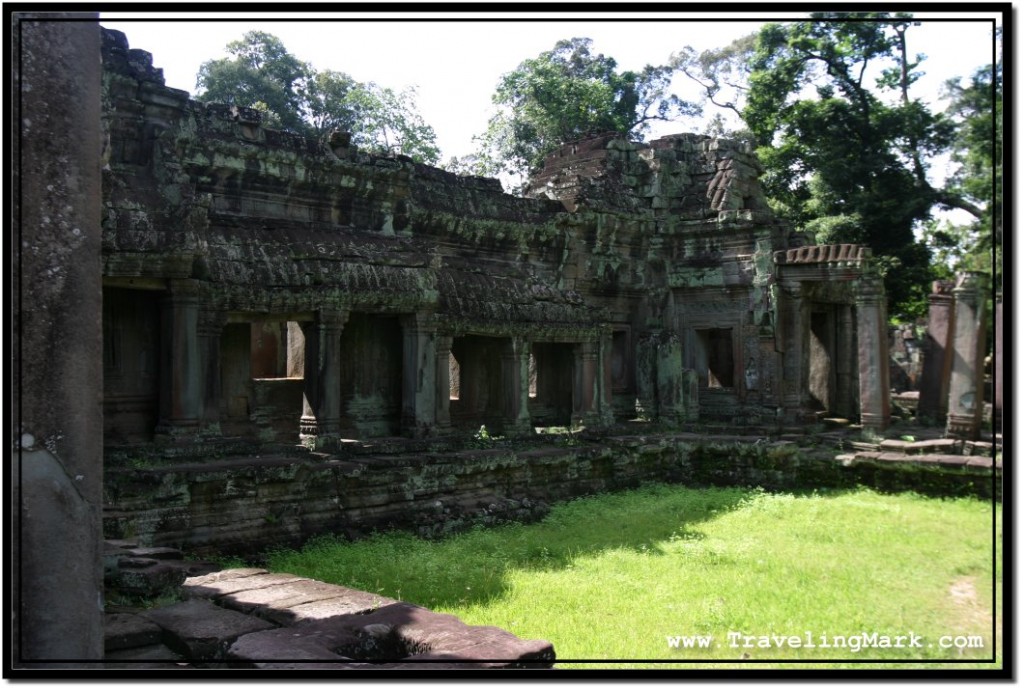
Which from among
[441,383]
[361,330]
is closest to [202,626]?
[441,383]

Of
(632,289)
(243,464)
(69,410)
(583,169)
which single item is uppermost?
(583,169)

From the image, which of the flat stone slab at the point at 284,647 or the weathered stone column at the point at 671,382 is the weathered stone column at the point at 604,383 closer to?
the weathered stone column at the point at 671,382

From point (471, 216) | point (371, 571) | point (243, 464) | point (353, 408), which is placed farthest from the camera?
point (471, 216)

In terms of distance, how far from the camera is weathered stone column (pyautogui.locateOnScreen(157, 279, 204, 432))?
7980 millimetres

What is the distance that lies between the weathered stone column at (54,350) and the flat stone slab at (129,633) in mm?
487

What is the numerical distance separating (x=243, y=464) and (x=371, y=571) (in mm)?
1658

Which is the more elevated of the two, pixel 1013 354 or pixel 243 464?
pixel 1013 354

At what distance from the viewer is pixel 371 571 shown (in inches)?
274

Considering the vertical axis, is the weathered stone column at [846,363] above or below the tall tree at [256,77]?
below

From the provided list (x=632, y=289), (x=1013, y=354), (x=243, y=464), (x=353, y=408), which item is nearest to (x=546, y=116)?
(x=632, y=289)

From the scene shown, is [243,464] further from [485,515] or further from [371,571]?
[485,515]

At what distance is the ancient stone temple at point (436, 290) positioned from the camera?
830 centimetres

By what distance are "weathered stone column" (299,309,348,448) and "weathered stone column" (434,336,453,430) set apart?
152cm

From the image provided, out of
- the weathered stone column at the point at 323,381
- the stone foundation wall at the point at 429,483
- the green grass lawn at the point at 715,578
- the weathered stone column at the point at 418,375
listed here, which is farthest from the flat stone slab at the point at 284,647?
the weathered stone column at the point at 418,375
